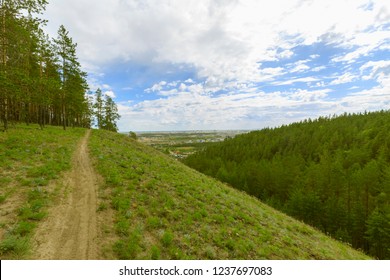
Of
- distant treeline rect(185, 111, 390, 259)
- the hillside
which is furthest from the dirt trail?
distant treeline rect(185, 111, 390, 259)

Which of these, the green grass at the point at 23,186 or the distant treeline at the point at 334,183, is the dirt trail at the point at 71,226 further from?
the distant treeline at the point at 334,183

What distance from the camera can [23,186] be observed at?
11.0 metres

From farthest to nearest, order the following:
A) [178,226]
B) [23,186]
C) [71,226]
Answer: [23,186]
[178,226]
[71,226]

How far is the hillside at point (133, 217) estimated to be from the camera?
A: 7.95 meters

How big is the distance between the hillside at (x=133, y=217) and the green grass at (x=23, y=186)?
29 mm

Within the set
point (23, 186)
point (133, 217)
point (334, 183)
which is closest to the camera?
point (133, 217)

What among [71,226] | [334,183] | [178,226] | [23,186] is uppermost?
[23,186]

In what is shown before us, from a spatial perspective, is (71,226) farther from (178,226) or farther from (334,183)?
(334,183)

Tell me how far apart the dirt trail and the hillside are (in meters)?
0.10

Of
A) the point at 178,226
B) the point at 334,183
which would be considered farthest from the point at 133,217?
the point at 334,183

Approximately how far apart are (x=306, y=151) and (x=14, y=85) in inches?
4468

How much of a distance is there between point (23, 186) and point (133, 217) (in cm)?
682

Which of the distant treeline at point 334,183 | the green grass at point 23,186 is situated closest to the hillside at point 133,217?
the green grass at point 23,186

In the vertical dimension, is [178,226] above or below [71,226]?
below
